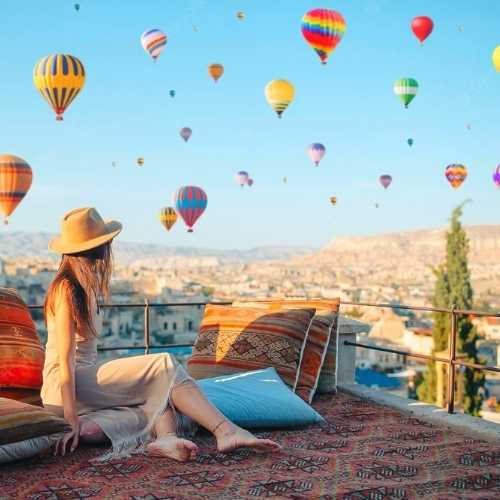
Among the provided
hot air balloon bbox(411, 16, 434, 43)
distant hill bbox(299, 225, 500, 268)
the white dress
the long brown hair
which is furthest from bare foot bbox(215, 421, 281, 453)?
distant hill bbox(299, 225, 500, 268)

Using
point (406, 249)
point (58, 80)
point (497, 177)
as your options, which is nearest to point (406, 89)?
point (497, 177)

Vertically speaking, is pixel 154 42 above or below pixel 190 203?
above

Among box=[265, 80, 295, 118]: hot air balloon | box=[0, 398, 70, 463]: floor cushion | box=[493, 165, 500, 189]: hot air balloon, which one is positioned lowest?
box=[0, 398, 70, 463]: floor cushion

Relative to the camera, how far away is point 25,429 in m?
2.72

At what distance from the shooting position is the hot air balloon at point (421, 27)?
2186cm

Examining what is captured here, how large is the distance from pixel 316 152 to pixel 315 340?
971 inches

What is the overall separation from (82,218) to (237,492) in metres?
1.30

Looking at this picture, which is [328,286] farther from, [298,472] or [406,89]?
[298,472]

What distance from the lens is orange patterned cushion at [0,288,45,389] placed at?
132 inches

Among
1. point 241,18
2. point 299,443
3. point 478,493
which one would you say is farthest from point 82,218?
point 241,18

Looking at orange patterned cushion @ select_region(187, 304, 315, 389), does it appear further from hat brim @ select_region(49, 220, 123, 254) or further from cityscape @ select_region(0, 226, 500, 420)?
hat brim @ select_region(49, 220, 123, 254)

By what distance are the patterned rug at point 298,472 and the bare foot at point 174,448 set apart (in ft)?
0.10

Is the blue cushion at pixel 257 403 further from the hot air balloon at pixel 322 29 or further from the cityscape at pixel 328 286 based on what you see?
the hot air balloon at pixel 322 29

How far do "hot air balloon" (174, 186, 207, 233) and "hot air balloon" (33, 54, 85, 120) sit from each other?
20.7 feet
